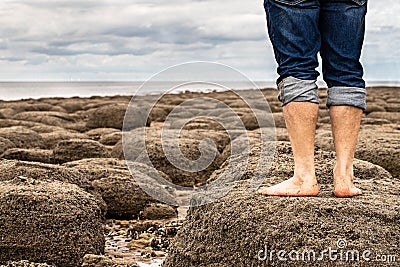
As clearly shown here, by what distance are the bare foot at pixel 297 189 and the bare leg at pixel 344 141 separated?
0.16 meters

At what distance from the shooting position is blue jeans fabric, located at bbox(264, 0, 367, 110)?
4.16m

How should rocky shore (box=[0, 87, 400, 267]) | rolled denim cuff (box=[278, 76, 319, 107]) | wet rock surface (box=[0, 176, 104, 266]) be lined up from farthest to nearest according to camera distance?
wet rock surface (box=[0, 176, 104, 266])
rolled denim cuff (box=[278, 76, 319, 107])
rocky shore (box=[0, 87, 400, 267])

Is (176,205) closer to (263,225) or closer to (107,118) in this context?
(263,225)

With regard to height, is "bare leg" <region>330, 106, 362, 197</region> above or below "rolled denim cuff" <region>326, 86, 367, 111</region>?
below

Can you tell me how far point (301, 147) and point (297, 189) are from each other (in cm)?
28

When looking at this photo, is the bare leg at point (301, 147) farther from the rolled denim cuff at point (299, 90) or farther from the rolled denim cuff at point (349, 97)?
the rolled denim cuff at point (349, 97)

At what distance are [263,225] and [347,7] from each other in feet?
4.71

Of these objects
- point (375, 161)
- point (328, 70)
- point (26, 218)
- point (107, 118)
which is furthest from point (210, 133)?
point (328, 70)

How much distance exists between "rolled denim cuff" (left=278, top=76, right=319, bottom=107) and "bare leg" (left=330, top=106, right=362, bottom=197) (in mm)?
237

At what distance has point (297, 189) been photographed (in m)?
4.30

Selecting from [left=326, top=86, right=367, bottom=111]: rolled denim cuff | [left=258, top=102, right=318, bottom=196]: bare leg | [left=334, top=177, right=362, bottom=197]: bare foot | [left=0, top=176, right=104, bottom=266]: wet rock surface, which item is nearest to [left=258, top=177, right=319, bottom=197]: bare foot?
[left=258, top=102, right=318, bottom=196]: bare leg

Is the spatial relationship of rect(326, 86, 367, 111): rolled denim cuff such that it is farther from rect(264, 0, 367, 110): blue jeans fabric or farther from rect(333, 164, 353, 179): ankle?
rect(333, 164, 353, 179): ankle

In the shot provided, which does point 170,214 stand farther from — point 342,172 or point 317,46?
point 317,46

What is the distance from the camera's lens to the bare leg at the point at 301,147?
13.7 ft
